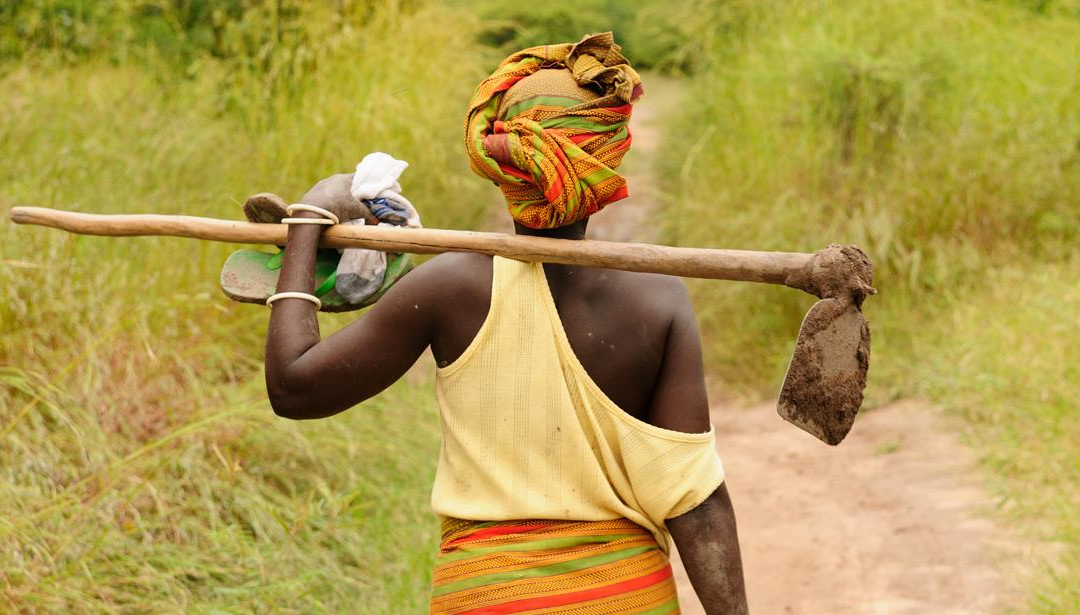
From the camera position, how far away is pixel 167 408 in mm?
4133

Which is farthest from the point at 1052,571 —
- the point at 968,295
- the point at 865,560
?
the point at 968,295

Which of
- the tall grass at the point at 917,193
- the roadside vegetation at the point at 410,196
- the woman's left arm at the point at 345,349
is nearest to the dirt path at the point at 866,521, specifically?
the roadside vegetation at the point at 410,196

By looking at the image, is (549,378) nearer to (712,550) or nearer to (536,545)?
(536,545)

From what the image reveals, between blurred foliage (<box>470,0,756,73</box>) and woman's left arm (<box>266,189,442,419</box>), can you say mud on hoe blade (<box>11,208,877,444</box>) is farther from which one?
blurred foliage (<box>470,0,756,73</box>)

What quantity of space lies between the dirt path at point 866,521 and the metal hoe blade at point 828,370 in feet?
6.96

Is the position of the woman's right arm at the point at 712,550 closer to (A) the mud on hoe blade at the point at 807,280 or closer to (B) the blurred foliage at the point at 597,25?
(A) the mud on hoe blade at the point at 807,280

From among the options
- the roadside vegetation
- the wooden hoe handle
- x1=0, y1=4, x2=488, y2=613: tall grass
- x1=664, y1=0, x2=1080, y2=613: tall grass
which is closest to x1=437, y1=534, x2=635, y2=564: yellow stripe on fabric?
the wooden hoe handle

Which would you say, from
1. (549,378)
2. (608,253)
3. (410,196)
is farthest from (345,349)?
(410,196)

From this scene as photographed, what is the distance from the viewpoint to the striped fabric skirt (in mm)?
1922

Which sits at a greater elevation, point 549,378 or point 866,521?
point 549,378

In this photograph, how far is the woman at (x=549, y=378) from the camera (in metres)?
1.91

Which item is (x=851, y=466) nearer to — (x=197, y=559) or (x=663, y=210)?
(x=197, y=559)

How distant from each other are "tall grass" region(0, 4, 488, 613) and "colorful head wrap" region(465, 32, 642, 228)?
30.8 inches

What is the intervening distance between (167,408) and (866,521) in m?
2.40
